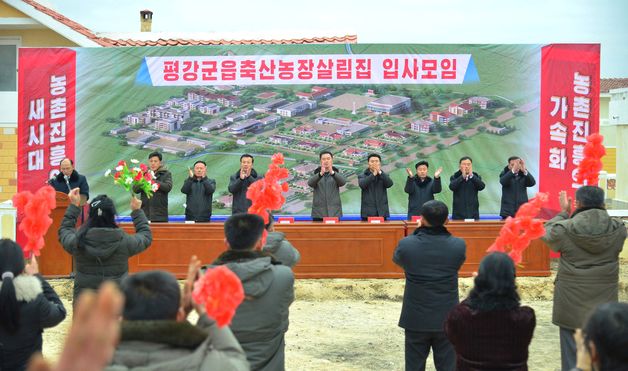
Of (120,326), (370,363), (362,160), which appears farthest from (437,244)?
(362,160)

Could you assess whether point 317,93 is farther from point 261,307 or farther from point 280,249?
point 261,307

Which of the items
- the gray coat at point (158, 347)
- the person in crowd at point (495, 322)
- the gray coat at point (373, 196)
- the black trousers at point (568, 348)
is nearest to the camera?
the gray coat at point (158, 347)

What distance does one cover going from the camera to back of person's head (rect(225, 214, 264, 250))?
3348 mm

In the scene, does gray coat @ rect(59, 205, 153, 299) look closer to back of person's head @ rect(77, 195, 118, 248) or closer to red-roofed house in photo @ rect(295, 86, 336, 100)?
back of person's head @ rect(77, 195, 118, 248)

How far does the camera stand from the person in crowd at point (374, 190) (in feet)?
32.5

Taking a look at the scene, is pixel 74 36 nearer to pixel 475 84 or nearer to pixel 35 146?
pixel 35 146

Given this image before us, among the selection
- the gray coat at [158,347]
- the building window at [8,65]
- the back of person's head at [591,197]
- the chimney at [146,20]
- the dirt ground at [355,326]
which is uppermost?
the chimney at [146,20]

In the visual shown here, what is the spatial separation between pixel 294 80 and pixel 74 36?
4.32 m

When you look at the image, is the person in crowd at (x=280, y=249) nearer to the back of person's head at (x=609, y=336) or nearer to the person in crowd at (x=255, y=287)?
the person in crowd at (x=255, y=287)

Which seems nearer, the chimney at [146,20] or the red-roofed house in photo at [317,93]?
the red-roofed house in photo at [317,93]

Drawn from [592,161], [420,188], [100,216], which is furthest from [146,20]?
[592,161]

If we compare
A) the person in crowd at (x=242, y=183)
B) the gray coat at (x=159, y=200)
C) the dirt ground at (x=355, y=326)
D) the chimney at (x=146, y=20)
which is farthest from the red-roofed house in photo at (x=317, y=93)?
the chimney at (x=146, y=20)

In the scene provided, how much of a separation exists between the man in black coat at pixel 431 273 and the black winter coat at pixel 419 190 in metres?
5.37

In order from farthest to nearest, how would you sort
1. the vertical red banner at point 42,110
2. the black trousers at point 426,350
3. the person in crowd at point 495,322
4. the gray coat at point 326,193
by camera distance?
the vertical red banner at point 42,110 → the gray coat at point 326,193 → the black trousers at point 426,350 → the person in crowd at point 495,322
